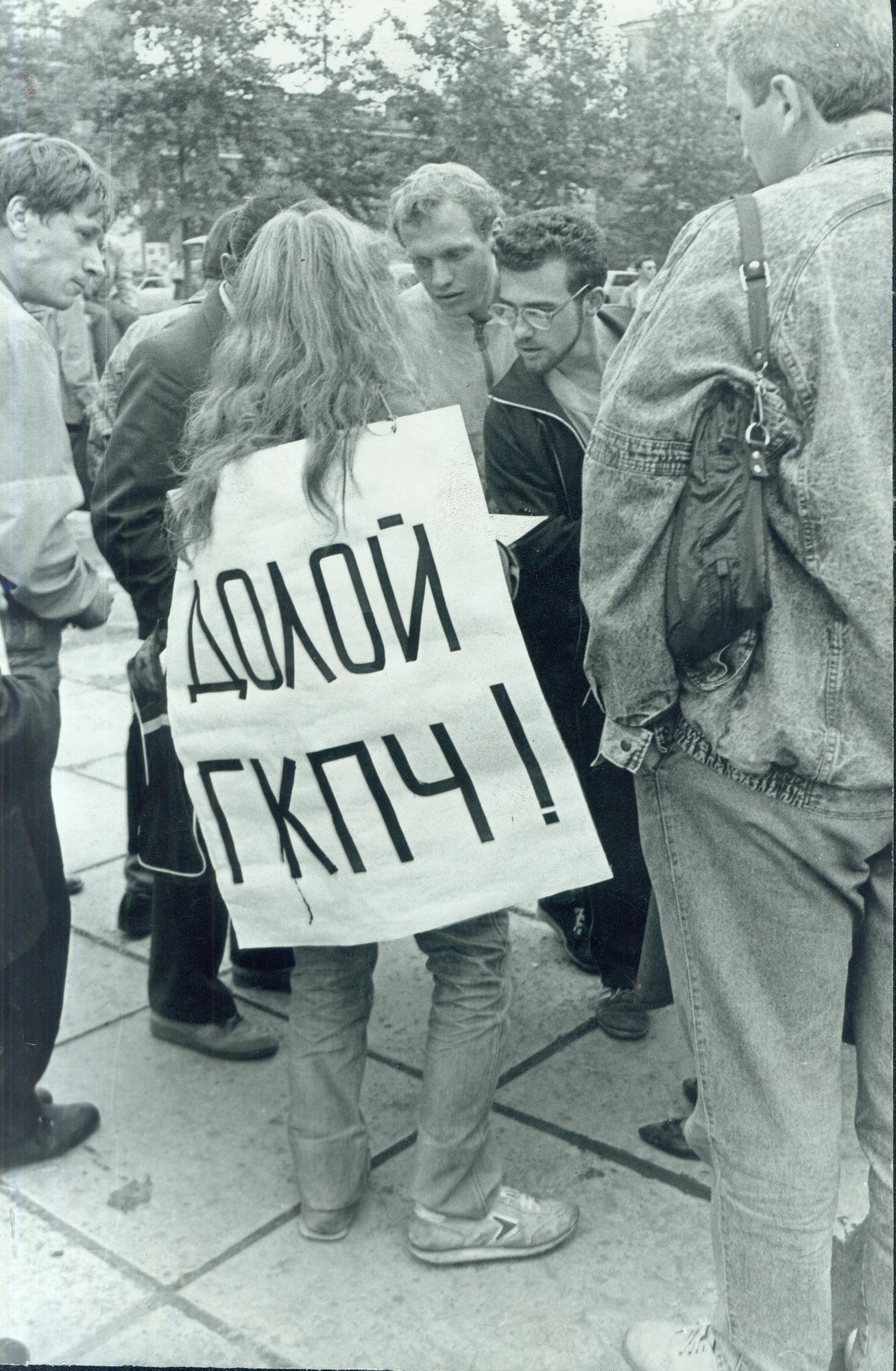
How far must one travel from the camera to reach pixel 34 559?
2.86 metres

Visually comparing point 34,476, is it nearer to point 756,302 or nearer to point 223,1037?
point 223,1037

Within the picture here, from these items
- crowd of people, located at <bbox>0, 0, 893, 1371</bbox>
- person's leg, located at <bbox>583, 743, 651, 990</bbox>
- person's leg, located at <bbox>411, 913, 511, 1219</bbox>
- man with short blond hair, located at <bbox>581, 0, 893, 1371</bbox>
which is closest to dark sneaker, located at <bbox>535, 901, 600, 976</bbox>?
crowd of people, located at <bbox>0, 0, 893, 1371</bbox>

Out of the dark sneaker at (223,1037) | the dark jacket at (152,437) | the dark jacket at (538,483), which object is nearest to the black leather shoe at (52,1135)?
the dark sneaker at (223,1037)

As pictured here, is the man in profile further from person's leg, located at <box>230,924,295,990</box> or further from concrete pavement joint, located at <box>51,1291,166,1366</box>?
person's leg, located at <box>230,924,295,990</box>

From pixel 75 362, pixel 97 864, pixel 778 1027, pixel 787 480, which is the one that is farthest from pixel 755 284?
pixel 75 362

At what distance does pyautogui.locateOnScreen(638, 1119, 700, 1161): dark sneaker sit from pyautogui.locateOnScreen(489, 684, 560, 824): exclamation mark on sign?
875mm

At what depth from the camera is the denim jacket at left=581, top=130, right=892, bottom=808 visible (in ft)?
5.45

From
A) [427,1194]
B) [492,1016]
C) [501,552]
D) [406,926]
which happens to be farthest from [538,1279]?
[501,552]

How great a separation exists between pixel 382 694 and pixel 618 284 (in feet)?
4.49

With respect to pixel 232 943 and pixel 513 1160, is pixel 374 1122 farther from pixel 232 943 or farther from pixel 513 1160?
pixel 232 943

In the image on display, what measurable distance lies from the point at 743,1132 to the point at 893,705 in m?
0.64

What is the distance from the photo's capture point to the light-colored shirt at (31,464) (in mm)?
2676

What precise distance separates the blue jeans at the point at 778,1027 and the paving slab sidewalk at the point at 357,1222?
33 centimetres

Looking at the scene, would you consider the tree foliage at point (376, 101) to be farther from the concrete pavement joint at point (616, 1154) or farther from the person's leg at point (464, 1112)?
the concrete pavement joint at point (616, 1154)
